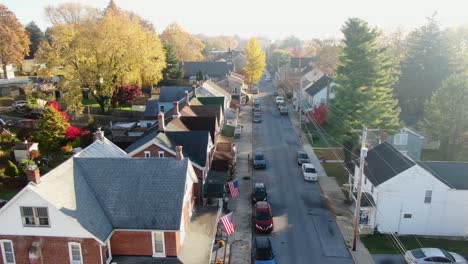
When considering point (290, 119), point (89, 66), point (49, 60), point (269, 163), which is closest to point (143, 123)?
point (89, 66)

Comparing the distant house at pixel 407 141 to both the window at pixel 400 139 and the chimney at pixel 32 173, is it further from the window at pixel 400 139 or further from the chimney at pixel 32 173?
the chimney at pixel 32 173

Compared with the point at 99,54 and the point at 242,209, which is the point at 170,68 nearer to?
the point at 99,54

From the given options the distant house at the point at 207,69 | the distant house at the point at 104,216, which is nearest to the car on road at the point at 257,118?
the distant house at the point at 207,69

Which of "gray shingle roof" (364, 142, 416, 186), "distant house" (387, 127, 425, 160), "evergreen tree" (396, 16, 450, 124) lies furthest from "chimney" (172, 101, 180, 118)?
"evergreen tree" (396, 16, 450, 124)

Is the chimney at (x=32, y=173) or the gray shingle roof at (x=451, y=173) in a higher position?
the chimney at (x=32, y=173)

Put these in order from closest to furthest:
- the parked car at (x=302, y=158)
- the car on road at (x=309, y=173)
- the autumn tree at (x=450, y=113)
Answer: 1. the car on road at (x=309, y=173)
2. the autumn tree at (x=450, y=113)
3. the parked car at (x=302, y=158)
